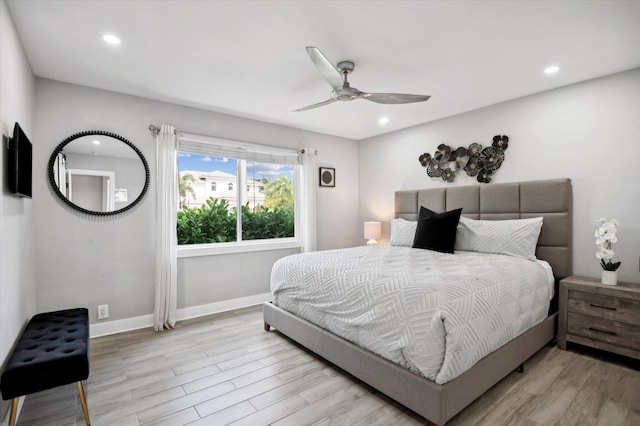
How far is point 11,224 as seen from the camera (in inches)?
79.3

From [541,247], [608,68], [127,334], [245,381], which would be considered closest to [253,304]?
[127,334]

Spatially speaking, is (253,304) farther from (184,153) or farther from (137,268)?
(184,153)

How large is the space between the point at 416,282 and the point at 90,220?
10.6 feet

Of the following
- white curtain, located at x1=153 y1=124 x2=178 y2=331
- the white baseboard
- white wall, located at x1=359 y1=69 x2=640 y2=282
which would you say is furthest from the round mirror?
white wall, located at x1=359 y1=69 x2=640 y2=282

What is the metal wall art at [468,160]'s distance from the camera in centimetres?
369

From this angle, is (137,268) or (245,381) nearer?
(245,381)

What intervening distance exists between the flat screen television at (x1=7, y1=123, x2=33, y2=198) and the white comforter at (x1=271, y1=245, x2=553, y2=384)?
6.83 feet

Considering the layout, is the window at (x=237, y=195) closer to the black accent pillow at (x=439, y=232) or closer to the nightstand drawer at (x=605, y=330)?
the black accent pillow at (x=439, y=232)

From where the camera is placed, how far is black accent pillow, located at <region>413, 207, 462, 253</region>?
11.0 feet

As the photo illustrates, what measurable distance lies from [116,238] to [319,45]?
2.83m

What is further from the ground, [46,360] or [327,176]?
[327,176]

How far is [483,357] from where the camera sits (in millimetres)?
1966

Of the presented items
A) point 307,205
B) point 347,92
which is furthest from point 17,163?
point 307,205

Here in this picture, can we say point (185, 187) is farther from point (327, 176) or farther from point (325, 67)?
point (325, 67)
